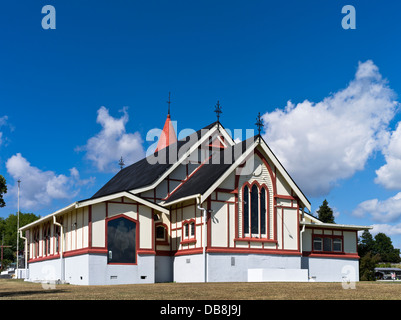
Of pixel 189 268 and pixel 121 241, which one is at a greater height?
pixel 121 241

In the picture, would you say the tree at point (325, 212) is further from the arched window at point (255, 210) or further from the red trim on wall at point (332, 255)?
the arched window at point (255, 210)

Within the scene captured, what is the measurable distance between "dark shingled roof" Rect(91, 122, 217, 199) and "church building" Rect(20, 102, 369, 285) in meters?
0.24

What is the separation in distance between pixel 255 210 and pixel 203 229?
14.1 ft

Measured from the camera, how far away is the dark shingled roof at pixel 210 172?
34594mm

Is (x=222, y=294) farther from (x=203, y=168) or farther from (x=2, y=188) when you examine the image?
(x=203, y=168)

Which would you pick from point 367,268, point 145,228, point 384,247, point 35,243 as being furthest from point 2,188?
point 384,247

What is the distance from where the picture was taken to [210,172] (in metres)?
36.8

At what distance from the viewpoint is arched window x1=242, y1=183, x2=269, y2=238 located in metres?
35.6

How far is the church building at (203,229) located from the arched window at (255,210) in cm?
7

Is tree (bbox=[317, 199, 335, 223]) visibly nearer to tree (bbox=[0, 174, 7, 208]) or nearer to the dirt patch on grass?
the dirt patch on grass

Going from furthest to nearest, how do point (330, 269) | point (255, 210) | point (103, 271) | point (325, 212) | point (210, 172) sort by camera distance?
point (325, 212) < point (330, 269) < point (210, 172) < point (255, 210) < point (103, 271)

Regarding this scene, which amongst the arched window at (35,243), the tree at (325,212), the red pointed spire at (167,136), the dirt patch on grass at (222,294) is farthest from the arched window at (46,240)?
the tree at (325,212)
